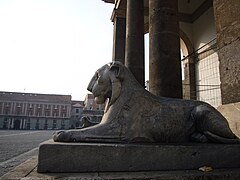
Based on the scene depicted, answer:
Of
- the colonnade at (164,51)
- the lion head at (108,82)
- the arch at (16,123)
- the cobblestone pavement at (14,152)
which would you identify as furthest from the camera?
the arch at (16,123)

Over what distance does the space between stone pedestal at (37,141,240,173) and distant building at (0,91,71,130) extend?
243 ft

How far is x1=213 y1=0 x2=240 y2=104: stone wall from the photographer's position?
2.77 m

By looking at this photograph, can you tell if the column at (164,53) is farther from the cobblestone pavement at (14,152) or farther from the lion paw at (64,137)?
the cobblestone pavement at (14,152)

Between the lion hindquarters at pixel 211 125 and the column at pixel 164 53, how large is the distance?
186cm

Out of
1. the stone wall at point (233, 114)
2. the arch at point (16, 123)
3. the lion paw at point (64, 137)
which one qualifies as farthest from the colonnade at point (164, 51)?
the arch at point (16, 123)

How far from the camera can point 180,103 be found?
2348 millimetres

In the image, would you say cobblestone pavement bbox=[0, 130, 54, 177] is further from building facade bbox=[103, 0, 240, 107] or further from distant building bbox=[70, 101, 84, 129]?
distant building bbox=[70, 101, 84, 129]

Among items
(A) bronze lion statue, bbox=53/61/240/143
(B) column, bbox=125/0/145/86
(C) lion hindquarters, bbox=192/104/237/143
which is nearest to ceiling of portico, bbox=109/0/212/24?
(B) column, bbox=125/0/145/86

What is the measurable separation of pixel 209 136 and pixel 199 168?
0.45m

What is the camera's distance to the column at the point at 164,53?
4.13 meters

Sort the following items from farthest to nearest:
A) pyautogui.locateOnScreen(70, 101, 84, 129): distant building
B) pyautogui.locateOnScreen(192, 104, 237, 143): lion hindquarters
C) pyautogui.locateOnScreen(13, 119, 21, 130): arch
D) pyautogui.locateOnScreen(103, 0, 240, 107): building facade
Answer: pyautogui.locateOnScreen(70, 101, 84, 129): distant building, pyautogui.locateOnScreen(13, 119, 21, 130): arch, pyautogui.locateOnScreen(103, 0, 240, 107): building facade, pyautogui.locateOnScreen(192, 104, 237, 143): lion hindquarters

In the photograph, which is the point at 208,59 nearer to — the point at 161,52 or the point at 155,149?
the point at 161,52

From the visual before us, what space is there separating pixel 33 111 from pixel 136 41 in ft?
239

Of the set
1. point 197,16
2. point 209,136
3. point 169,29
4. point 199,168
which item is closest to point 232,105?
point 209,136
